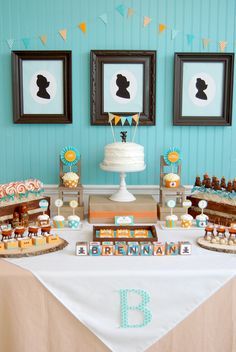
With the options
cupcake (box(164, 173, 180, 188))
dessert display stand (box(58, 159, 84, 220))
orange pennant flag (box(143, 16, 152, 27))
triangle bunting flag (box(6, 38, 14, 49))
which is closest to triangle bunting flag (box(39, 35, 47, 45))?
triangle bunting flag (box(6, 38, 14, 49))

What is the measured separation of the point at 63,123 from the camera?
2.56 m

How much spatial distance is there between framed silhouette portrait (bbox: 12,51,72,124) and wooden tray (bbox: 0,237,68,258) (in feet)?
3.15

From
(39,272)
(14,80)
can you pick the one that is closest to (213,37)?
(14,80)

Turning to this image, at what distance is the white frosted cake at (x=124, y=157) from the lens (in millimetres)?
2172

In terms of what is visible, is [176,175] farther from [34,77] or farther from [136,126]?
[34,77]

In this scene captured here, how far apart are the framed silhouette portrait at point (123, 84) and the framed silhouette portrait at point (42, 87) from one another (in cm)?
17

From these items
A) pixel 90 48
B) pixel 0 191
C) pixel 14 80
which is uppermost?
pixel 90 48

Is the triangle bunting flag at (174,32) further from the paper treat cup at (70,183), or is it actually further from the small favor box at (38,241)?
the small favor box at (38,241)

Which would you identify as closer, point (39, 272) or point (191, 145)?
point (39, 272)

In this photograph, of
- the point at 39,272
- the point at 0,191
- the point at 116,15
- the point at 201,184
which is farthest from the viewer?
the point at 116,15

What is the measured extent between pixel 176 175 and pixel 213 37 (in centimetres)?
89

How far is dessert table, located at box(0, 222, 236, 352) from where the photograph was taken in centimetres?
159

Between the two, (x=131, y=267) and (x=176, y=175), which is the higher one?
(x=176, y=175)

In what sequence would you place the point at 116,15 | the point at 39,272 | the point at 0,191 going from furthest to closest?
the point at 116,15, the point at 0,191, the point at 39,272
